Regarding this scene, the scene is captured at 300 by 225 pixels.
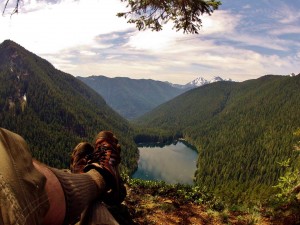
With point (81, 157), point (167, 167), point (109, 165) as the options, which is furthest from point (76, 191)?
point (167, 167)

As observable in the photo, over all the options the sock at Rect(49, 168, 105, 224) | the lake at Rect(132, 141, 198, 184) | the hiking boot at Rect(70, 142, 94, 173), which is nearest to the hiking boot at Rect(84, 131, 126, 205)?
the hiking boot at Rect(70, 142, 94, 173)

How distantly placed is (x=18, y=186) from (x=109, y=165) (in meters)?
2.87

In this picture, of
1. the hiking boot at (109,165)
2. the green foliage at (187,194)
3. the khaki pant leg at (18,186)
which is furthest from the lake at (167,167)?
the khaki pant leg at (18,186)

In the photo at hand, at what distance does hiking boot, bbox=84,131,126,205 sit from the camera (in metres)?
4.20

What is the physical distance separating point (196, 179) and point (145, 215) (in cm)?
13783

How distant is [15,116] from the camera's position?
579 ft

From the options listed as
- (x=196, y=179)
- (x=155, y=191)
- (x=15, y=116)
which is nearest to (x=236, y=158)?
(x=196, y=179)

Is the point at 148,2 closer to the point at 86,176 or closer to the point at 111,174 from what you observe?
the point at 111,174

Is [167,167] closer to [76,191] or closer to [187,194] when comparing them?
[187,194]

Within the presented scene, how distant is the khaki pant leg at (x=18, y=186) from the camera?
1.57m

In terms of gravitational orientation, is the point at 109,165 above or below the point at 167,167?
above

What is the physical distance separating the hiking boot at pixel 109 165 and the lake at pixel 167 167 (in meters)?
121

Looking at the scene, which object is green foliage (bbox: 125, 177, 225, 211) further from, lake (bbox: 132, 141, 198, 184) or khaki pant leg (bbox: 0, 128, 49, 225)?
lake (bbox: 132, 141, 198, 184)

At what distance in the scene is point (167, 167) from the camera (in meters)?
161
